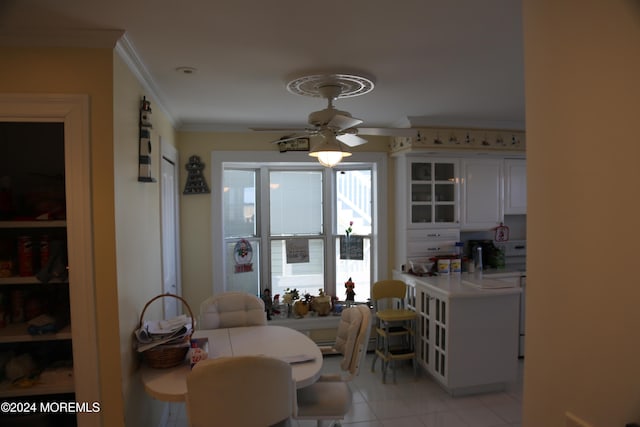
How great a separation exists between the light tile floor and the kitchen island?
121 millimetres

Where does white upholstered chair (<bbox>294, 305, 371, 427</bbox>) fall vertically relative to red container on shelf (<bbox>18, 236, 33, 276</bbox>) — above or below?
below

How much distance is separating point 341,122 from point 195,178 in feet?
6.99

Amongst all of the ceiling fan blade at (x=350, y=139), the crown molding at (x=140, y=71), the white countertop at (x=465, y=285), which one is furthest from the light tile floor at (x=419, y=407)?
the crown molding at (x=140, y=71)

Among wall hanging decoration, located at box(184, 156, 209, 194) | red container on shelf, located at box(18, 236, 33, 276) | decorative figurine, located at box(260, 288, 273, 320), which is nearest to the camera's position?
red container on shelf, located at box(18, 236, 33, 276)

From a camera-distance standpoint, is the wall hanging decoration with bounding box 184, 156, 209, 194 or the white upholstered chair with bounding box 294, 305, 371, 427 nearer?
the white upholstered chair with bounding box 294, 305, 371, 427

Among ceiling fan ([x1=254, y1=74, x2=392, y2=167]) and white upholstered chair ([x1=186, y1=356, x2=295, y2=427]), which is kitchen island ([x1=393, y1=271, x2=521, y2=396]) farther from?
white upholstered chair ([x1=186, y1=356, x2=295, y2=427])

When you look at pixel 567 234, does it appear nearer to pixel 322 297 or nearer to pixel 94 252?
pixel 94 252

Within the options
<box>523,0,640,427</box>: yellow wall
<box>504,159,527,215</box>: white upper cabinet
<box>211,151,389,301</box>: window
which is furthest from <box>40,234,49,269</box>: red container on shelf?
<box>504,159,527,215</box>: white upper cabinet

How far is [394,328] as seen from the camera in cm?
395

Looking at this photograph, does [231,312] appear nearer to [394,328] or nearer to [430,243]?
[394,328]

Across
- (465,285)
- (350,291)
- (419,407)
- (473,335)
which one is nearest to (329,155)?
(465,285)

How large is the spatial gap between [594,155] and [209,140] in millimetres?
3659

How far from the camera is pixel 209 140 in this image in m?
4.05

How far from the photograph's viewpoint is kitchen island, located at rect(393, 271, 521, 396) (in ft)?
11.0
